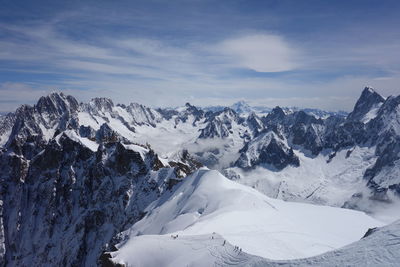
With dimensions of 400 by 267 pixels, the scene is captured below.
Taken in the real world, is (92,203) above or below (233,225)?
below

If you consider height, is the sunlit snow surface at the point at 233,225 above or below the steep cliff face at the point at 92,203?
above

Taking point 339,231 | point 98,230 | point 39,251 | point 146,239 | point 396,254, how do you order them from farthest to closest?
point 39,251 < point 98,230 < point 339,231 < point 146,239 < point 396,254

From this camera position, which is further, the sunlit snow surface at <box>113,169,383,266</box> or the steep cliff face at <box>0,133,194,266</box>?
the steep cliff face at <box>0,133,194,266</box>

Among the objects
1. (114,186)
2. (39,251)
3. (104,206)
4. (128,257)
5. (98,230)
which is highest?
(128,257)

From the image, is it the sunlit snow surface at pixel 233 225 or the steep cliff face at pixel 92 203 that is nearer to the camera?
the sunlit snow surface at pixel 233 225

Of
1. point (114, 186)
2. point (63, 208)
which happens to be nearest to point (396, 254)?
point (114, 186)

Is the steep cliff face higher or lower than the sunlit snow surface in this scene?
lower

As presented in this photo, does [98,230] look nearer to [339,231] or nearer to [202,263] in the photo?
[339,231]

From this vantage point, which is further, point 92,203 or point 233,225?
point 92,203
